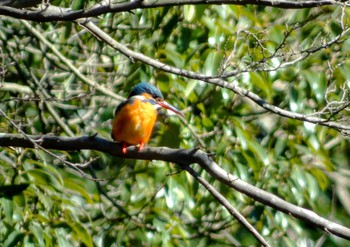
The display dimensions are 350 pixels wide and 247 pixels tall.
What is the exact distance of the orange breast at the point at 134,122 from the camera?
4414 millimetres

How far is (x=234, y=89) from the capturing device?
3.64 meters

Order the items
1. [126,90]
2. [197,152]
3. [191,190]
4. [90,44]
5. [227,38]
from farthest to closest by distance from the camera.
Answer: [90,44] < [126,90] < [191,190] < [227,38] < [197,152]

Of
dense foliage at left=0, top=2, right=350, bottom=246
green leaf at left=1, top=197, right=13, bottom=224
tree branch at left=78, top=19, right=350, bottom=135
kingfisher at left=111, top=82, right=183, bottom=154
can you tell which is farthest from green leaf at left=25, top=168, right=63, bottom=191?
tree branch at left=78, top=19, right=350, bottom=135

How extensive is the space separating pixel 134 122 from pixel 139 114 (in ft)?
0.32

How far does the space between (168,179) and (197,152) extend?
1.05 m

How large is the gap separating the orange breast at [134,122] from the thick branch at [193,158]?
0.54 metres

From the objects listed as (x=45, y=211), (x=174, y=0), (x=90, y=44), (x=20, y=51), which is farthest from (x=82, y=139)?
(x=90, y=44)

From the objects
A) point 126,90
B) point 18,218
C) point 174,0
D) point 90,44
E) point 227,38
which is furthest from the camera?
point 90,44

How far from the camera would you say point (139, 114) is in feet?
15.0

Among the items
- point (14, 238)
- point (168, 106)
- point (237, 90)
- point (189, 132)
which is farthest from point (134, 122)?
point (237, 90)

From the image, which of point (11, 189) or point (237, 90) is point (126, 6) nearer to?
point (237, 90)

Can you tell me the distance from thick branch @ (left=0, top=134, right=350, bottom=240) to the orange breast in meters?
0.54

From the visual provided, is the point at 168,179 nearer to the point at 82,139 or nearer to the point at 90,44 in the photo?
the point at 82,139

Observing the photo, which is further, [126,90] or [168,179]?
[126,90]
